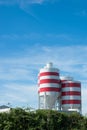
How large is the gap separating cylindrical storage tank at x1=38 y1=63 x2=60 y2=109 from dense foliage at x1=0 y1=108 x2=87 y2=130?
31.2m

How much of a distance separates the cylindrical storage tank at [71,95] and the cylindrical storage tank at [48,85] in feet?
6.68

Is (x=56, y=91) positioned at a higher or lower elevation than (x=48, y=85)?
lower

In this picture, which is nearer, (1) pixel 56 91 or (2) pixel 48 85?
(2) pixel 48 85


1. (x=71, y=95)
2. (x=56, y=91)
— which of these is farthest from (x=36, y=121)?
(x=71, y=95)

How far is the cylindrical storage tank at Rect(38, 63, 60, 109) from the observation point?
200 ft

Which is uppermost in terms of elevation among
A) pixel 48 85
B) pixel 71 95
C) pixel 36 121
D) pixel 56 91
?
pixel 48 85

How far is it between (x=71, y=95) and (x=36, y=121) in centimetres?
3632

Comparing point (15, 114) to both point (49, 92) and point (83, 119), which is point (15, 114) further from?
point (49, 92)

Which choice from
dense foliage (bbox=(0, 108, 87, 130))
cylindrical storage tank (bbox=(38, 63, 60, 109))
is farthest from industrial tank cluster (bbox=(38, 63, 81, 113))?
dense foliage (bbox=(0, 108, 87, 130))

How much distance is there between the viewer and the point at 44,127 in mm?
27688

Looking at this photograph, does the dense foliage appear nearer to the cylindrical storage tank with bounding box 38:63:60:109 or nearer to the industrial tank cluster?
the industrial tank cluster

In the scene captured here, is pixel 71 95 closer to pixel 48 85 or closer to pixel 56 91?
pixel 56 91

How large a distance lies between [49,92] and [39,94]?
164cm

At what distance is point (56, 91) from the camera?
206ft
